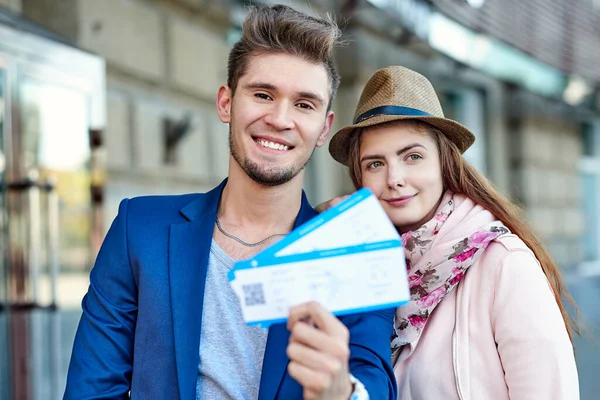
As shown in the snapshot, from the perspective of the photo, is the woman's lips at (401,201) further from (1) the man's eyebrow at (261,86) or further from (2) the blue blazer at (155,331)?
(1) the man's eyebrow at (261,86)

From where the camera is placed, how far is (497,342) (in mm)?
1951

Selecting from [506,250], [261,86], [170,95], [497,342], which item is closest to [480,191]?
[506,250]

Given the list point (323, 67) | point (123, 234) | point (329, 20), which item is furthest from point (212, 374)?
point (329, 20)

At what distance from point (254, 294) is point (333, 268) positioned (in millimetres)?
168

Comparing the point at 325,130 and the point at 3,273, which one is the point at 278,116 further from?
the point at 3,273

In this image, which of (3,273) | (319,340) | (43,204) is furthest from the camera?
(43,204)

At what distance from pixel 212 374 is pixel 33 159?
7.51ft

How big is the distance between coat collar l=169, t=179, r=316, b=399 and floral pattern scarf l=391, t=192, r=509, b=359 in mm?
388

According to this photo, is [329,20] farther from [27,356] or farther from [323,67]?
[27,356]

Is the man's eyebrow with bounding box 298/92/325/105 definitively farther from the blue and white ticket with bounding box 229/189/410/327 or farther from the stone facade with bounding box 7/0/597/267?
the stone facade with bounding box 7/0/597/267

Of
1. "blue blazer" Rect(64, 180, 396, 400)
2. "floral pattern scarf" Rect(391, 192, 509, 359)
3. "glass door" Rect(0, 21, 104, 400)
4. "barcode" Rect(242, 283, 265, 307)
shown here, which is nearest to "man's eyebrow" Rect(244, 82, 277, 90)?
"blue blazer" Rect(64, 180, 396, 400)

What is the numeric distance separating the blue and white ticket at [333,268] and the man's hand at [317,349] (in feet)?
0.11

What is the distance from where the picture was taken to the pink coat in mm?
1864

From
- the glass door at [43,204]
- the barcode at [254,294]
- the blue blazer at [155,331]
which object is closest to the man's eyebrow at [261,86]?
the blue blazer at [155,331]
